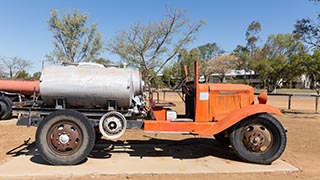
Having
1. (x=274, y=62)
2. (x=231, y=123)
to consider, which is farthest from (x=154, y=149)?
(x=274, y=62)

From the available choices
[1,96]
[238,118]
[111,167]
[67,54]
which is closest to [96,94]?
[111,167]

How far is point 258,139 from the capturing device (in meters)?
6.03

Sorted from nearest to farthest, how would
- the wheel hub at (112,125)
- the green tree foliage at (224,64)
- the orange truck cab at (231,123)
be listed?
the wheel hub at (112,125), the orange truck cab at (231,123), the green tree foliage at (224,64)

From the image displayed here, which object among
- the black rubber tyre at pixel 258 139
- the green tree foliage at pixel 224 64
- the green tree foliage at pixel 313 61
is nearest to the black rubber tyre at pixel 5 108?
the black rubber tyre at pixel 258 139

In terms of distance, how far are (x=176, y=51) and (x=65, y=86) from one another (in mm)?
23994

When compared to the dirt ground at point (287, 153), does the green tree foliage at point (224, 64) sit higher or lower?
higher

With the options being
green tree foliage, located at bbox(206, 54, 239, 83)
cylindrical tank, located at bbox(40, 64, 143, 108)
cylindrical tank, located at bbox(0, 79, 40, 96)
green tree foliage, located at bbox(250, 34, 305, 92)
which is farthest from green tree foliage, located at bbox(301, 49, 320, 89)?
green tree foliage, located at bbox(206, 54, 239, 83)

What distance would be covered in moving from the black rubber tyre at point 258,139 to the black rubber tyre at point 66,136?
261 centimetres

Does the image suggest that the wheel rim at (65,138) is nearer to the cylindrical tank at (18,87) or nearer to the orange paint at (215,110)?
the orange paint at (215,110)

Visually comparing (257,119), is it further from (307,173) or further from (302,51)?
(302,51)

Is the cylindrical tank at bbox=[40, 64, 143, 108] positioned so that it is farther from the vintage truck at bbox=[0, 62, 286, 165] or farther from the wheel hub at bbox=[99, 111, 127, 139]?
the wheel hub at bbox=[99, 111, 127, 139]

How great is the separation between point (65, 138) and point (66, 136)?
0.04 meters

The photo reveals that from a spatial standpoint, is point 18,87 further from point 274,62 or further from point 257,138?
point 274,62

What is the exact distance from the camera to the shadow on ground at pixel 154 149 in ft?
21.6
